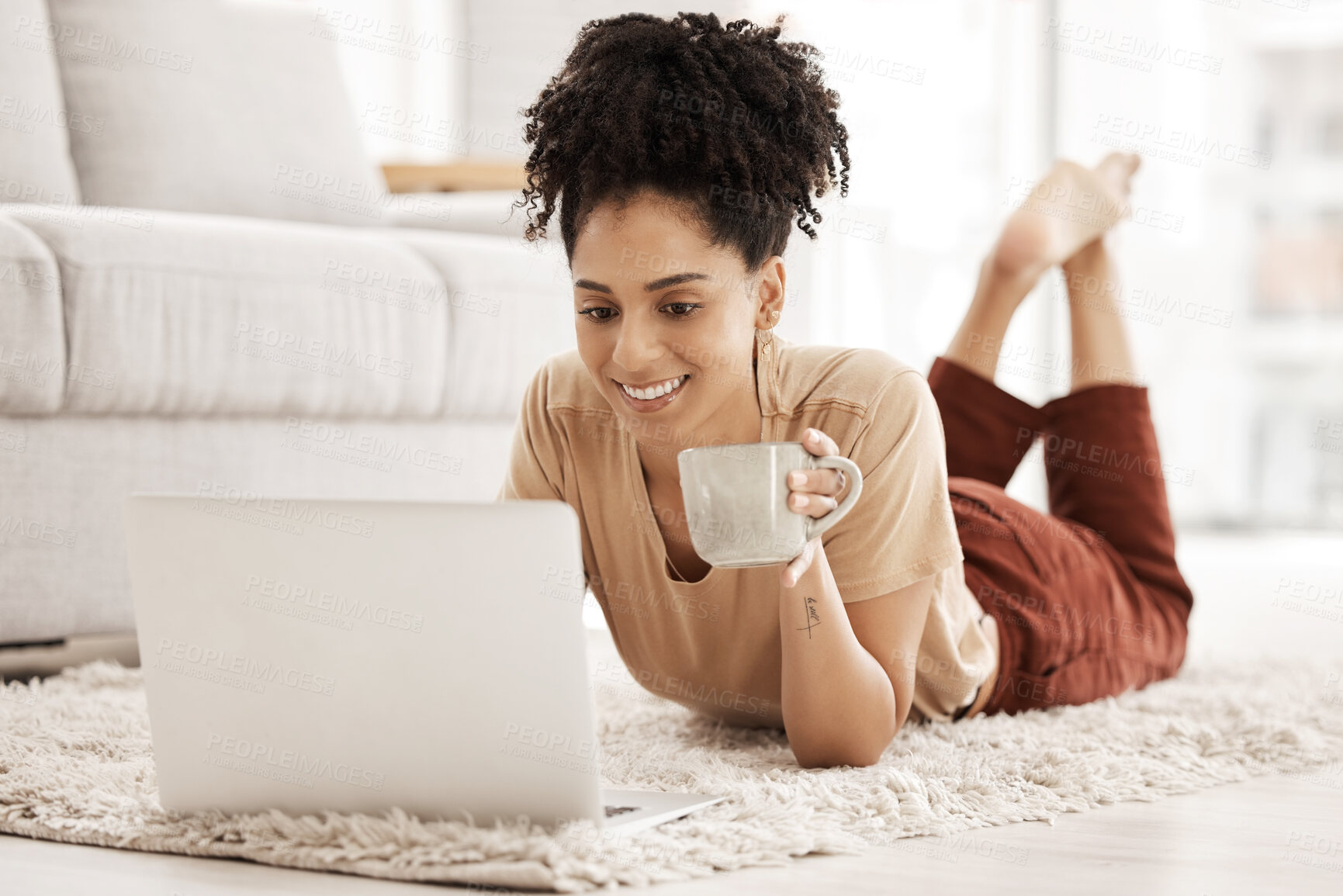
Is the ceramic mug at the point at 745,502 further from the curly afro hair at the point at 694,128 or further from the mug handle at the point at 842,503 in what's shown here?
the curly afro hair at the point at 694,128

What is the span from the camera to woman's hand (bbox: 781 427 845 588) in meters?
0.91

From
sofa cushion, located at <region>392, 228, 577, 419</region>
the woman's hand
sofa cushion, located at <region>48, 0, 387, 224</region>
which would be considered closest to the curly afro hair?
the woman's hand

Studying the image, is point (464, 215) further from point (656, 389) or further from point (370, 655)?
→ point (370, 655)

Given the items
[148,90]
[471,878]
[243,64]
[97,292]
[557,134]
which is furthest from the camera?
[243,64]

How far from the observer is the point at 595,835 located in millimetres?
855

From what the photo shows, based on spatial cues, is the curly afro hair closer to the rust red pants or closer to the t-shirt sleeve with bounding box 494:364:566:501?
the t-shirt sleeve with bounding box 494:364:566:501

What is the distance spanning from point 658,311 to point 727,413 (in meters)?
0.17

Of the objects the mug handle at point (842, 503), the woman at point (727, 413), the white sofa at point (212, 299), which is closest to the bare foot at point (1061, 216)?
the woman at point (727, 413)

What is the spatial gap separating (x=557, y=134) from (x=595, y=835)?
616 millimetres

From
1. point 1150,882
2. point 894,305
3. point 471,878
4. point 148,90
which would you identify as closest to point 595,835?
point 471,878

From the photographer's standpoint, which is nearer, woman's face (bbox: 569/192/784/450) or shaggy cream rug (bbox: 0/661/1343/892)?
shaggy cream rug (bbox: 0/661/1343/892)

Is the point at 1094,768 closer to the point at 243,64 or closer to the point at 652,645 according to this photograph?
the point at 652,645

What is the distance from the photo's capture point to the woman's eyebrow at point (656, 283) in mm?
1062

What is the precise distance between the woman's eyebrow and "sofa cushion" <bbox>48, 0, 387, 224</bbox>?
4.40 feet
